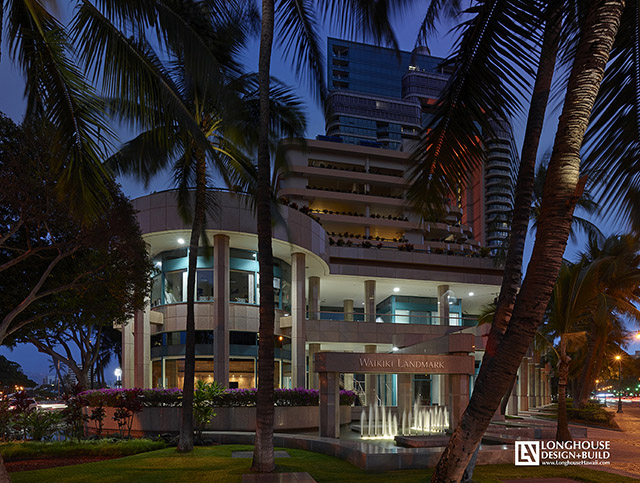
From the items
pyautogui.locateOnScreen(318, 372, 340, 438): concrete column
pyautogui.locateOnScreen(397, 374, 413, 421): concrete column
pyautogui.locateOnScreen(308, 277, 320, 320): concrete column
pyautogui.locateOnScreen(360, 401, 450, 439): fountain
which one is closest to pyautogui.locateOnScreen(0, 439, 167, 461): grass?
pyautogui.locateOnScreen(318, 372, 340, 438): concrete column

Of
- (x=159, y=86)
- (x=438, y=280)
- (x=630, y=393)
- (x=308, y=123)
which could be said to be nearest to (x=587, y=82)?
(x=159, y=86)

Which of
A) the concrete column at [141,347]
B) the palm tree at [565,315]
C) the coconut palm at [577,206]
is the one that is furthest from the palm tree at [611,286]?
the concrete column at [141,347]

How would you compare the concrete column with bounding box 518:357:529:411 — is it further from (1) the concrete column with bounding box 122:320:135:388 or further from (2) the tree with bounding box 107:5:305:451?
(2) the tree with bounding box 107:5:305:451

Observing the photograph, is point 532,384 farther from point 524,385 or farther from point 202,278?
point 202,278

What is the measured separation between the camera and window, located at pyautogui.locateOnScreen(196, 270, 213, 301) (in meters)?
29.0

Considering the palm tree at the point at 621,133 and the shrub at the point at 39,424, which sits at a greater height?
the palm tree at the point at 621,133

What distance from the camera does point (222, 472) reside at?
39.1ft

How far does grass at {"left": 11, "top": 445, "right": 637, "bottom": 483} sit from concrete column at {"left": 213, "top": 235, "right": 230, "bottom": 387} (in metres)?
12.2

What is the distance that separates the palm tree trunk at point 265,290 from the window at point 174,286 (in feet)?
57.8
